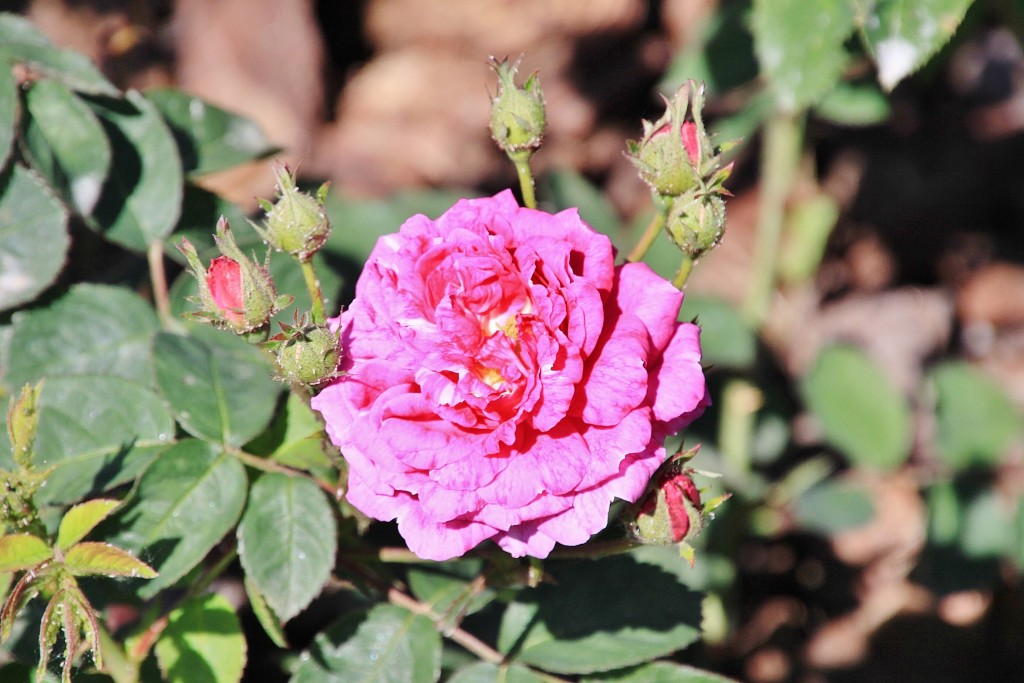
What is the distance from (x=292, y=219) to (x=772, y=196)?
7.21 ft

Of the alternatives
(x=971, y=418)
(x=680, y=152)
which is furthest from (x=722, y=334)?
(x=680, y=152)

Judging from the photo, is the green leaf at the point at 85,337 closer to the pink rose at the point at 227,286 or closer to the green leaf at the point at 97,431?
the green leaf at the point at 97,431

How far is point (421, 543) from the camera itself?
4.44 ft

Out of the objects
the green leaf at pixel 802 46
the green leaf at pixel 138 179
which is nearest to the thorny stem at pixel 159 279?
the green leaf at pixel 138 179

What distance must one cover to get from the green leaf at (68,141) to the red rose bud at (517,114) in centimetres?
86

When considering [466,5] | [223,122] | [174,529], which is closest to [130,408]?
[174,529]

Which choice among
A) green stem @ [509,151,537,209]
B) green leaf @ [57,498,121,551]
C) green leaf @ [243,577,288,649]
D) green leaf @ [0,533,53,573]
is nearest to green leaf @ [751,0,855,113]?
green stem @ [509,151,537,209]

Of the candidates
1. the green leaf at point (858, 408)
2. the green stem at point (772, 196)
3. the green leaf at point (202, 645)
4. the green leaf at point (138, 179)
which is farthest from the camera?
the green stem at point (772, 196)

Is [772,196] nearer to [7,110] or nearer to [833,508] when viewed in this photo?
[833,508]

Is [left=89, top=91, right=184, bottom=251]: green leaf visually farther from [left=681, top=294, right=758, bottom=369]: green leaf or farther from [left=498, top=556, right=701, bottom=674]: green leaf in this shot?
[left=681, top=294, right=758, bottom=369]: green leaf

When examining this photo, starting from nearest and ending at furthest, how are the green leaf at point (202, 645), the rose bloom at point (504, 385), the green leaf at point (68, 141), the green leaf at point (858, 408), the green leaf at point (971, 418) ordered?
1. the rose bloom at point (504, 385)
2. the green leaf at point (202, 645)
3. the green leaf at point (68, 141)
4. the green leaf at point (971, 418)
5. the green leaf at point (858, 408)

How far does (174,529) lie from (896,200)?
3.34 meters

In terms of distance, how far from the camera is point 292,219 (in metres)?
1.51

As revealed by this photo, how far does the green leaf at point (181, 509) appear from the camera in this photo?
1.59m
